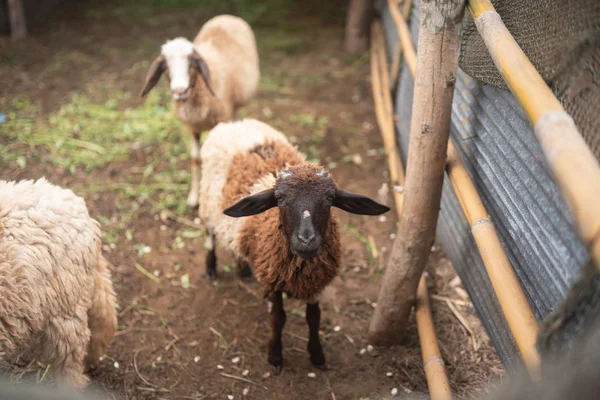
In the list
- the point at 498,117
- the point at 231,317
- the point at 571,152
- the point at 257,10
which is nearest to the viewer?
the point at 571,152

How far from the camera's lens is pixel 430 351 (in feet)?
10.2

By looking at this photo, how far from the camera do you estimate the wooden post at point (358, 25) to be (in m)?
8.16

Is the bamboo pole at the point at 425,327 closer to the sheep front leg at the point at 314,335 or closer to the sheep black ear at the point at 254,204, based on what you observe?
the sheep front leg at the point at 314,335

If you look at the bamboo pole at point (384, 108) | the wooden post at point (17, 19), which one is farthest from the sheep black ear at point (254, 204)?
the wooden post at point (17, 19)

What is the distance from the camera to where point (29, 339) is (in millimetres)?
2666

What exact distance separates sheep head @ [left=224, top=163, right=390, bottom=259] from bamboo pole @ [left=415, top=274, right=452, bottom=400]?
36.6 inches

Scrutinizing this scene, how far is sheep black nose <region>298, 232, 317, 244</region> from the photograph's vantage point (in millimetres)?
2646

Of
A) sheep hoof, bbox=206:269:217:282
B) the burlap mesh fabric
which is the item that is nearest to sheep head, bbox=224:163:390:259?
the burlap mesh fabric

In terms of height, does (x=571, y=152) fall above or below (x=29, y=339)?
above

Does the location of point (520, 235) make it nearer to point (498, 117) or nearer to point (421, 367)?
point (498, 117)

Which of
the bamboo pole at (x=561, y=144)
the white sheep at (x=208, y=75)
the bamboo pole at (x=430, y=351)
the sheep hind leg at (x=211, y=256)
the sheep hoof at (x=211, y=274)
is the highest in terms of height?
the bamboo pole at (x=561, y=144)

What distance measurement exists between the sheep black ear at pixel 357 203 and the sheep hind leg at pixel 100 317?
62.0 inches

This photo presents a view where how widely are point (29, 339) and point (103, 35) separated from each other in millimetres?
7297

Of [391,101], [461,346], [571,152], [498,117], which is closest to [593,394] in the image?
[571,152]
